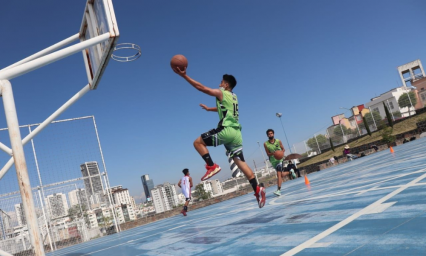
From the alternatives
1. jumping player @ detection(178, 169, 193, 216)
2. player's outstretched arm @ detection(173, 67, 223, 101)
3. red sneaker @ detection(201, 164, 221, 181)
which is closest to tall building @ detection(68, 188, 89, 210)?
jumping player @ detection(178, 169, 193, 216)

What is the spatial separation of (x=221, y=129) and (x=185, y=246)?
6.39 feet

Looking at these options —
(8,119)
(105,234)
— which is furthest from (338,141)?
(8,119)

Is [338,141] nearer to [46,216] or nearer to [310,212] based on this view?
[46,216]

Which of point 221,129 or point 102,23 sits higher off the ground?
point 102,23

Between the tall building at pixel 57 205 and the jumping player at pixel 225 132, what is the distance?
1220 cm

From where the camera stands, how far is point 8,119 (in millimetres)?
2826

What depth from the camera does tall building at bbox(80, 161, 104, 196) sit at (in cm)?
1467

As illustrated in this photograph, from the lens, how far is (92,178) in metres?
14.9

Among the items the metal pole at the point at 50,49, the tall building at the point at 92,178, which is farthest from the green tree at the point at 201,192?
the metal pole at the point at 50,49

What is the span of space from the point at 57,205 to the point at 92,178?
1.91m

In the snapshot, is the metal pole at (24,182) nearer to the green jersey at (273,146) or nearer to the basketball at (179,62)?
the basketball at (179,62)

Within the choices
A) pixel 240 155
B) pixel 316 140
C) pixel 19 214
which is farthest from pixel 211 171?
pixel 316 140

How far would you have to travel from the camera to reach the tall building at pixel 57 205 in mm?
14102

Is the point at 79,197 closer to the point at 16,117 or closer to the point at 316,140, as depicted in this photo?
the point at 16,117
